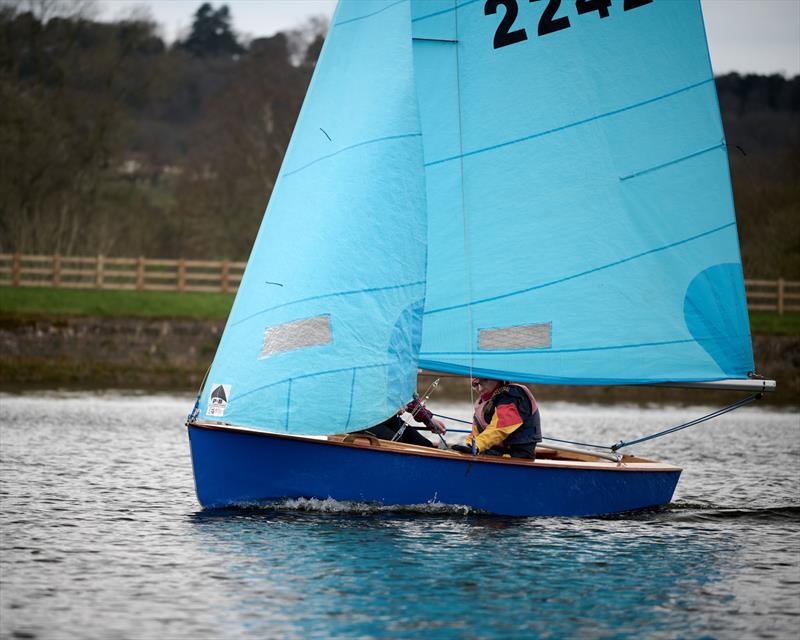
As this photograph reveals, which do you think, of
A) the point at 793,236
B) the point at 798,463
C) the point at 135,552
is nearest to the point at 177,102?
the point at 793,236

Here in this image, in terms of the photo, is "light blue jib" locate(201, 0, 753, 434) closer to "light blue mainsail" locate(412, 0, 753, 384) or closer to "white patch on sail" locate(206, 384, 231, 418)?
"light blue mainsail" locate(412, 0, 753, 384)

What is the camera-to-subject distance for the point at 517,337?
502 inches

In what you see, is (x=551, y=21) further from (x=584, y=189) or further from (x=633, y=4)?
(x=584, y=189)

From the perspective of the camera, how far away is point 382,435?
1279 centimetres

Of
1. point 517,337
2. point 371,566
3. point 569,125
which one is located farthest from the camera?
point 569,125

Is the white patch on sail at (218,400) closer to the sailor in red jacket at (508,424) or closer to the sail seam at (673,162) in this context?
the sailor in red jacket at (508,424)

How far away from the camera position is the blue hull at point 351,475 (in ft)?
38.2

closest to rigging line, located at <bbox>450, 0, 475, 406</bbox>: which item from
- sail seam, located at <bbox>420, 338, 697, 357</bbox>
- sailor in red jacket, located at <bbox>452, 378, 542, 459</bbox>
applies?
sail seam, located at <bbox>420, 338, 697, 357</bbox>

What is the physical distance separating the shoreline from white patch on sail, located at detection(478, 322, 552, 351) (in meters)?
18.3

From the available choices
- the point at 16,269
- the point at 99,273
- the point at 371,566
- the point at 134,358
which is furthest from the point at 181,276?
the point at 371,566

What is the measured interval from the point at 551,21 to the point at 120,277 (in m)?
29.0

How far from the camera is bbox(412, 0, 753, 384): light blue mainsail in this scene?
12.8m

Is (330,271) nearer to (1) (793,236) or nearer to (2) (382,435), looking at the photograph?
(2) (382,435)

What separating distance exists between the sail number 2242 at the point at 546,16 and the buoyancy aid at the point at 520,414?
139 inches
